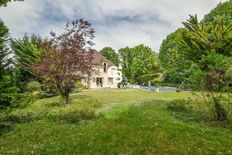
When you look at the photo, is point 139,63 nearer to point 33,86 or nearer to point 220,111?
point 33,86

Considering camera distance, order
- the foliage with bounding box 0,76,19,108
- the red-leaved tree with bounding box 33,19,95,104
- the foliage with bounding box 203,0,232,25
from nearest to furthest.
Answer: the foliage with bounding box 0,76,19,108 < the red-leaved tree with bounding box 33,19,95,104 < the foliage with bounding box 203,0,232,25

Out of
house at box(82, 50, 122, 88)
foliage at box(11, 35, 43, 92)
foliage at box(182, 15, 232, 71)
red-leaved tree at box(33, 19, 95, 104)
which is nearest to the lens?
red-leaved tree at box(33, 19, 95, 104)

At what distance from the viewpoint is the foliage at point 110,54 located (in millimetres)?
78637

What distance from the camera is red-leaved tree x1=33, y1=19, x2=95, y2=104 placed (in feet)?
69.2

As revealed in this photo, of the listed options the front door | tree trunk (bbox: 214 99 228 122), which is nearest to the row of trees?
tree trunk (bbox: 214 99 228 122)

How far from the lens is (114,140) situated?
951 cm

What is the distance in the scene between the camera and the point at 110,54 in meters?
79.6

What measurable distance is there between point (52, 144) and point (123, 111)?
7163 millimetres

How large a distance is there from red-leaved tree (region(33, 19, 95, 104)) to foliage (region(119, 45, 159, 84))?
137ft

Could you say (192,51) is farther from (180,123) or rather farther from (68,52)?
(180,123)

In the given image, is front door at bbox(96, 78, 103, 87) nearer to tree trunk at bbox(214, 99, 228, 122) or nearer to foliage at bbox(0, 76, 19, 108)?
foliage at bbox(0, 76, 19, 108)

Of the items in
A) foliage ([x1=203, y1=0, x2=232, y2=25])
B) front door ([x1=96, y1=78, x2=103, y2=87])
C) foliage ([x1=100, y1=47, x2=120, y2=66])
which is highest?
foliage ([x1=203, y1=0, x2=232, y2=25])

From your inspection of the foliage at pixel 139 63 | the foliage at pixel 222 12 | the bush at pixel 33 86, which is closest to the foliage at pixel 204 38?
the foliage at pixel 222 12

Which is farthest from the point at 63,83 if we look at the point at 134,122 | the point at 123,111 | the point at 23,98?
the point at 134,122
